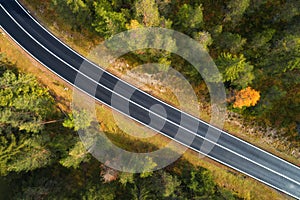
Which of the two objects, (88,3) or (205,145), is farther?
(205,145)

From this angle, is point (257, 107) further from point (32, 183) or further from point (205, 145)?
point (32, 183)

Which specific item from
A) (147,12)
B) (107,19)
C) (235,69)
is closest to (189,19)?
Result: (147,12)

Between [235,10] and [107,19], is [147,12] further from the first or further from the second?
[235,10]

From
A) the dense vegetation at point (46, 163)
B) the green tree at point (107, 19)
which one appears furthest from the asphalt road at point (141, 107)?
the green tree at point (107, 19)

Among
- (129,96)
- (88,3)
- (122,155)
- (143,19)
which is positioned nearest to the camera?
(143,19)

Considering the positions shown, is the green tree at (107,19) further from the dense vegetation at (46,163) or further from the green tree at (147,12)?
the dense vegetation at (46,163)

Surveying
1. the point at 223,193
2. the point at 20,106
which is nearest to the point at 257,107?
the point at 223,193
